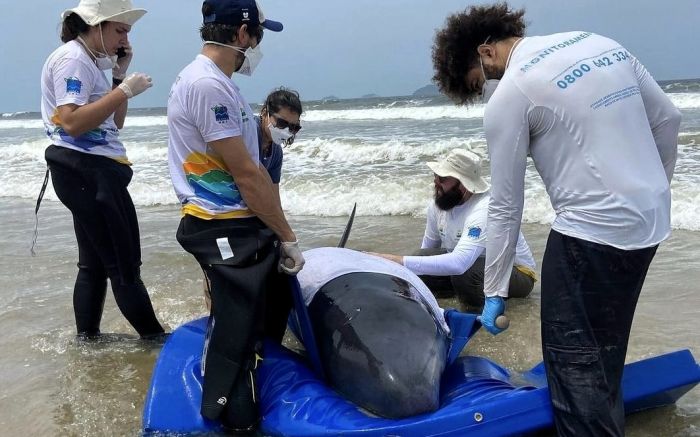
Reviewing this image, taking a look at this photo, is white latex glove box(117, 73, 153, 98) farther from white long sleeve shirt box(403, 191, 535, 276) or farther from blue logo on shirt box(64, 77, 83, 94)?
white long sleeve shirt box(403, 191, 535, 276)

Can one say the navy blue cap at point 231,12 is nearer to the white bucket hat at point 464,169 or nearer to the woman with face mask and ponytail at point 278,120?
the woman with face mask and ponytail at point 278,120

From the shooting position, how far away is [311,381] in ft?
9.11

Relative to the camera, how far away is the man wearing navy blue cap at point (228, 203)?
2494 millimetres

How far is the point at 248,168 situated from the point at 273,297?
702mm

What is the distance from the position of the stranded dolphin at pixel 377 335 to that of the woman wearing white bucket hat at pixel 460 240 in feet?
2.50

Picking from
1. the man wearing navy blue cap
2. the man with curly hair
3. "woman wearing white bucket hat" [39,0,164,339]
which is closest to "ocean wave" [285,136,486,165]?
"woman wearing white bucket hat" [39,0,164,339]

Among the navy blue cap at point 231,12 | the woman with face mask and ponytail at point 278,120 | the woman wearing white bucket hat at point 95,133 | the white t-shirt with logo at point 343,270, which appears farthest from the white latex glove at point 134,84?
the white t-shirt with logo at point 343,270

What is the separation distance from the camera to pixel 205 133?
248cm

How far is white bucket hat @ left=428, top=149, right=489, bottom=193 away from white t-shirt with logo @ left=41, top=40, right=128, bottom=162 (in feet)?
6.81

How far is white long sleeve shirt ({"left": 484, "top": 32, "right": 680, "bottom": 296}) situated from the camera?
200cm

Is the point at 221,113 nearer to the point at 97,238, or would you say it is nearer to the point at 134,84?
the point at 134,84

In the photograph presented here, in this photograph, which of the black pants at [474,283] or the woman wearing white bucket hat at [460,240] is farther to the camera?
the black pants at [474,283]

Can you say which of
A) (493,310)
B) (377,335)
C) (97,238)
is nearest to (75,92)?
(97,238)

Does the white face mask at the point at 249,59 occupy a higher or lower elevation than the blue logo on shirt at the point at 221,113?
higher
